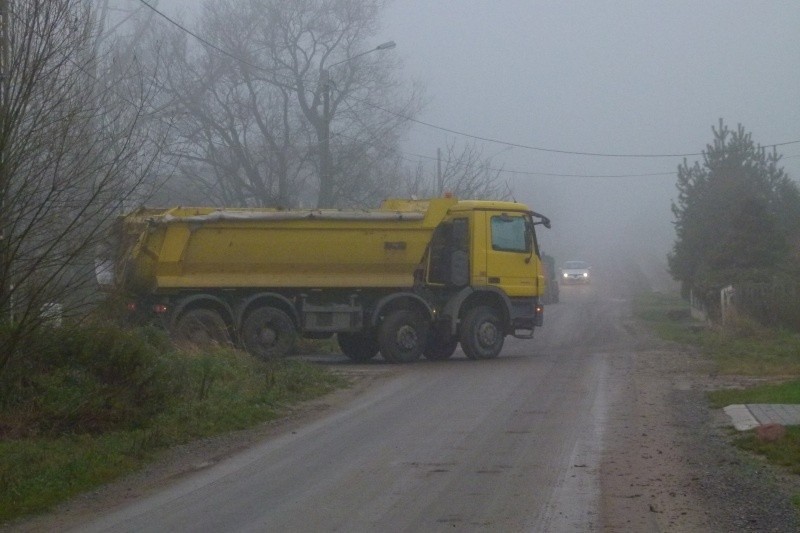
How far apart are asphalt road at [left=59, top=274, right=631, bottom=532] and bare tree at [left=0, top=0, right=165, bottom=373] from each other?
8.53ft

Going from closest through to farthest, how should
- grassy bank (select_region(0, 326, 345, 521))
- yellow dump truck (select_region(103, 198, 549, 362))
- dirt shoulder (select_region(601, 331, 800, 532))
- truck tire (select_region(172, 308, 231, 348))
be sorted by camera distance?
1. dirt shoulder (select_region(601, 331, 800, 532))
2. grassy bank (select_region(0, 326, 345, 521))
3. truck tire (select_region(172, 308, 231, 348))
4. yellow dump truck (select_region(103, 198, 549, 362))

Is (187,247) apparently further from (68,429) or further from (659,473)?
(659,473)

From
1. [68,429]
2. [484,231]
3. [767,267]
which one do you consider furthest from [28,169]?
[767,267]

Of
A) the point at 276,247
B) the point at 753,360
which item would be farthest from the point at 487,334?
the point at 753,360

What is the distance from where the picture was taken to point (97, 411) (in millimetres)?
11180

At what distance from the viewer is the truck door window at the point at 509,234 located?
2094cm

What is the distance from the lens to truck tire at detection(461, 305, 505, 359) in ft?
67.4

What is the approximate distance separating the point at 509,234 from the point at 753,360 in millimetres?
5437

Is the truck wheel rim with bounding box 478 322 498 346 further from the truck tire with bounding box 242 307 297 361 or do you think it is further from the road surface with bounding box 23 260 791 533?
the road surface with bounding box 23 260 791 533

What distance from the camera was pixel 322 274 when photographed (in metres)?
19.6

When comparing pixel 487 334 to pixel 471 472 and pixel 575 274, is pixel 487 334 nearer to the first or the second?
pixel 471 472

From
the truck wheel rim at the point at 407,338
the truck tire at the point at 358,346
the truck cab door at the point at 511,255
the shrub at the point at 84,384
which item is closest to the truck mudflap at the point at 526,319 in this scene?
the truck cab door at the point at 511,255

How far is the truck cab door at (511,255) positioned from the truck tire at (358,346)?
111 inches

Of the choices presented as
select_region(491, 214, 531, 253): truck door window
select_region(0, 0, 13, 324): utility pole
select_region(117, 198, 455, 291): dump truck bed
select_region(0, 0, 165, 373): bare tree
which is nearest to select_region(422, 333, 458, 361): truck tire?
select_region(117, 198, 455, 291): dump truck bed
